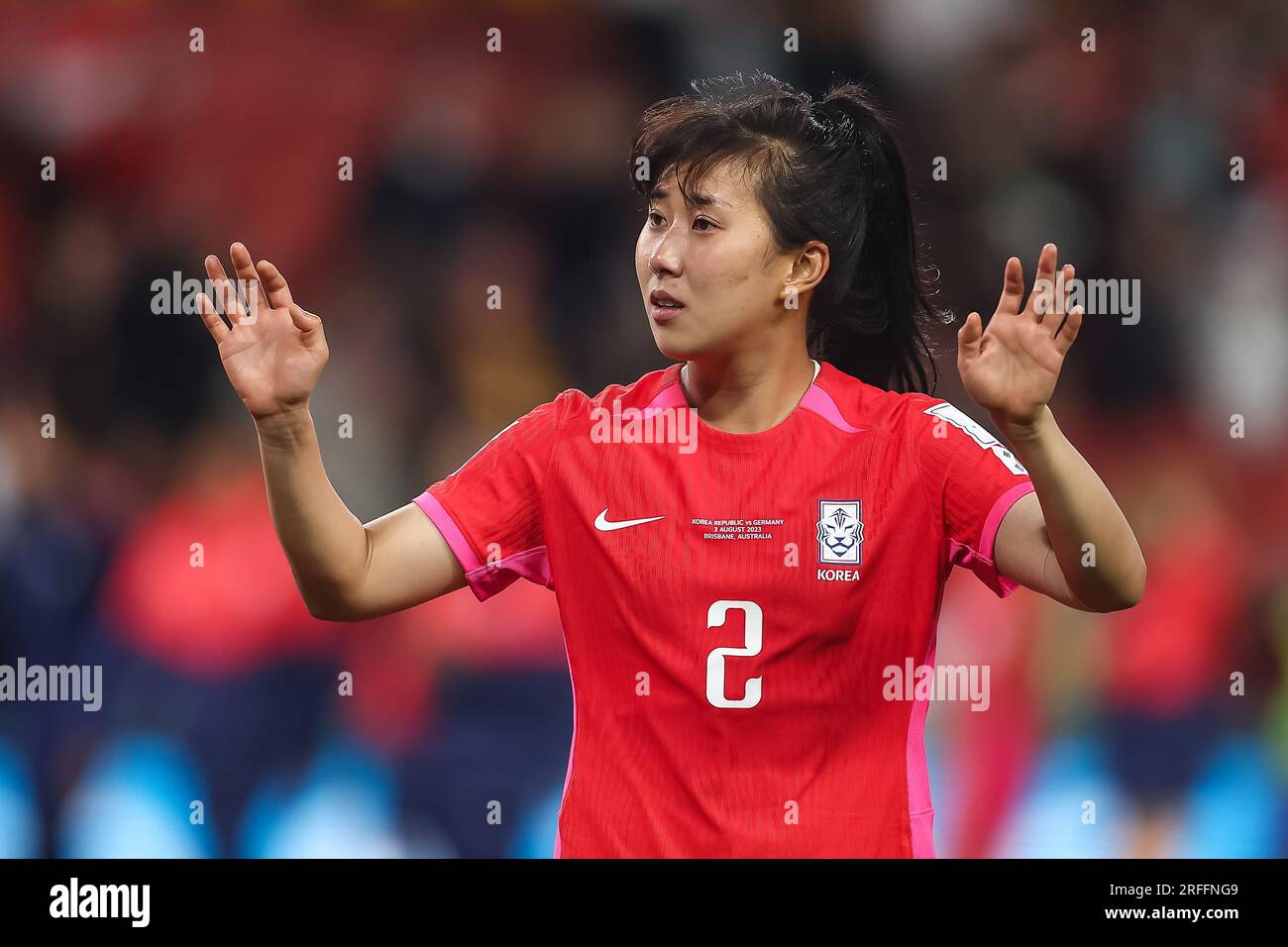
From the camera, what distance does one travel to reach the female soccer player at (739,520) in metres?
2.17

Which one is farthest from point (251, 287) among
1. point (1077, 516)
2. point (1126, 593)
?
point (1126, 593)

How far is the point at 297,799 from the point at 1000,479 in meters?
2.88

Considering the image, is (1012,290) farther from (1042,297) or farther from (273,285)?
(273,285)

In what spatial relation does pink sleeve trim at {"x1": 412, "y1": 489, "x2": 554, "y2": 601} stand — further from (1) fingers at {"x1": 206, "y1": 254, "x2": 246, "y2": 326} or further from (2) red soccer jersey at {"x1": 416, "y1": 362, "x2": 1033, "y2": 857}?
(1) fingers at {"x1": 206, "y1": 254, "x2": 246, "y2": 326}

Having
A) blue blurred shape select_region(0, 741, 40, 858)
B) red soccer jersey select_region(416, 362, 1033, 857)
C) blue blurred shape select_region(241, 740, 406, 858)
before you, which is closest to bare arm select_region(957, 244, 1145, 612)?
red soccer jersey select_region(416, 362, 1033, 857)

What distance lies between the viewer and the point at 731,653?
2.26m

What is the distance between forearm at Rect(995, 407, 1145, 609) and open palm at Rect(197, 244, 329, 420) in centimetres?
111

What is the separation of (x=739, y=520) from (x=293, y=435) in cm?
76

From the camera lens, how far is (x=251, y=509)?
4.56 meters

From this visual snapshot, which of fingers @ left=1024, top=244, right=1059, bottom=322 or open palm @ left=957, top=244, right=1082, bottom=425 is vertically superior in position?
fingers @ left=1024, top=244, right=1059, bottom=322

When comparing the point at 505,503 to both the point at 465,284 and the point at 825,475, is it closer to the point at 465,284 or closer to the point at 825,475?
the point at 825,475

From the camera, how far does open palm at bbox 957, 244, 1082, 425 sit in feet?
6.85

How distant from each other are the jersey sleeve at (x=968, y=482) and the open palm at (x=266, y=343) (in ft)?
3.42

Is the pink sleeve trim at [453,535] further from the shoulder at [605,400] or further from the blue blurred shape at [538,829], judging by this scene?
the blue blurred shape at [538,829]
